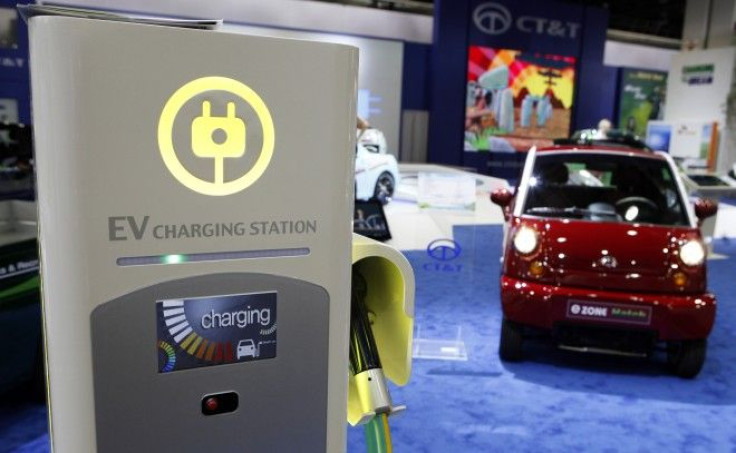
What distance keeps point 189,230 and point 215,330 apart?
179 millimetres

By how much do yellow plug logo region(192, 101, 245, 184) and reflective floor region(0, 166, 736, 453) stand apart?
2190 millimetres

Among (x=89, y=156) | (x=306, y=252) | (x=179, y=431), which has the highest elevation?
(x=89, y=156)

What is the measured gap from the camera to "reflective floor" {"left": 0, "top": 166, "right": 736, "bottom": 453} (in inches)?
118

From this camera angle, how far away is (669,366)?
3.97m

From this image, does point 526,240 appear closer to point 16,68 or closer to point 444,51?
point 16,68

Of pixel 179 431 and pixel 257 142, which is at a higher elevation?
pixel 257 142

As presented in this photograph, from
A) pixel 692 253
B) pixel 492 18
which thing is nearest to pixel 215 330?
pixel 692 253

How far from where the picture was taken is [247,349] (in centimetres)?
110

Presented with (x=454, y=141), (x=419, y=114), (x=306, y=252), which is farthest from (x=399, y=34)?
(x=306, y=252)

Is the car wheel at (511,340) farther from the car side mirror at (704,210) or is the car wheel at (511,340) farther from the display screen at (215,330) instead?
the display screen at (215,330)

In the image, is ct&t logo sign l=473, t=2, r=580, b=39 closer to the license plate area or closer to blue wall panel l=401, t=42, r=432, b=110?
blue wall panel l=401, t=42, r=432, b=110

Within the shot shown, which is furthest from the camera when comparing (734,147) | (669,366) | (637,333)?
(734,147)

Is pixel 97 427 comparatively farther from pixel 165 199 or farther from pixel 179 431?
pixel 165 199

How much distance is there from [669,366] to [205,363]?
364 cm
